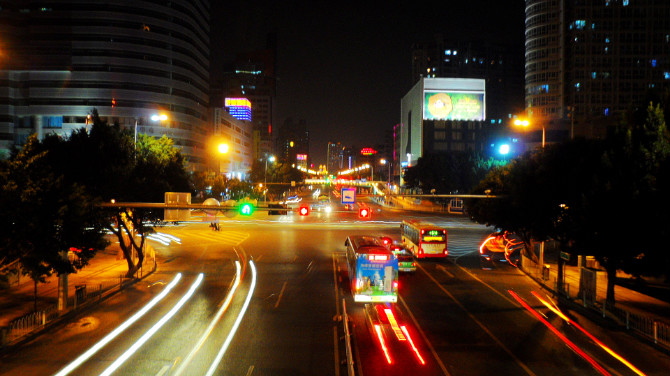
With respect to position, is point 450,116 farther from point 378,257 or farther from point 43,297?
point 43,297

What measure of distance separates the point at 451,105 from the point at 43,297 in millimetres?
124907

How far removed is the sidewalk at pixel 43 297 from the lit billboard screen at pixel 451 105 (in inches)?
4386

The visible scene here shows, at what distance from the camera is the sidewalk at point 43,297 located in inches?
729

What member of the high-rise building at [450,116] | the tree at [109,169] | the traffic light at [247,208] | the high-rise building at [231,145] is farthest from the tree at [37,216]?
the high-rise building at [450,116]

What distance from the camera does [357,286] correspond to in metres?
22.4

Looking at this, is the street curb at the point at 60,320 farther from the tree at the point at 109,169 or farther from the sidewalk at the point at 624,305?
the sidewalk at the point at 624,305

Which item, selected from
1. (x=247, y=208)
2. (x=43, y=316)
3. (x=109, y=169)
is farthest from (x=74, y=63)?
(x=43, y=316)

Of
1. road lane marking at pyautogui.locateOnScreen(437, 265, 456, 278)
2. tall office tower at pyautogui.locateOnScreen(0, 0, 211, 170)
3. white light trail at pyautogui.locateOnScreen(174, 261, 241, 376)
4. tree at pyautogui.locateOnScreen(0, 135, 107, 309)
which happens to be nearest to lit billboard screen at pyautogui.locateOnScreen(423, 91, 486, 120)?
tall office tower at pyautogui.locateOnScreen(0, 0, 211, 170)

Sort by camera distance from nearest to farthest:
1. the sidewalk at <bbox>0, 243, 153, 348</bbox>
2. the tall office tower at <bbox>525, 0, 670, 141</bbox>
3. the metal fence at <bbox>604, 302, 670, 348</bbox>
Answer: the metal fence at <bbox>604, 302, 670, 348</bbox> < the sidewalk at <bbox>0, 243, 153, 348</bbox> < the tall office tower at <bbox>525, 0, 670, 141</bbox>

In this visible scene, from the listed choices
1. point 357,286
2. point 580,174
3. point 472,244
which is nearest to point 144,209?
point 357,286

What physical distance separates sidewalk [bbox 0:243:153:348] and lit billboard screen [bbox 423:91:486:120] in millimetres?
111404

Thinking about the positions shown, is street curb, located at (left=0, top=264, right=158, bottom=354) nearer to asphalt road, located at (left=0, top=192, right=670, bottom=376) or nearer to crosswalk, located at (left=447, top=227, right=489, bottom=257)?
asphalt road, located at (left=0, top=192, right=670, bottom=376)

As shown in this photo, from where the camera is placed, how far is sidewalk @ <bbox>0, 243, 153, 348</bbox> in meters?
18.5

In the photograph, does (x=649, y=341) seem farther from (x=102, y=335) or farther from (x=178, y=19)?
(x=178, y=19)
